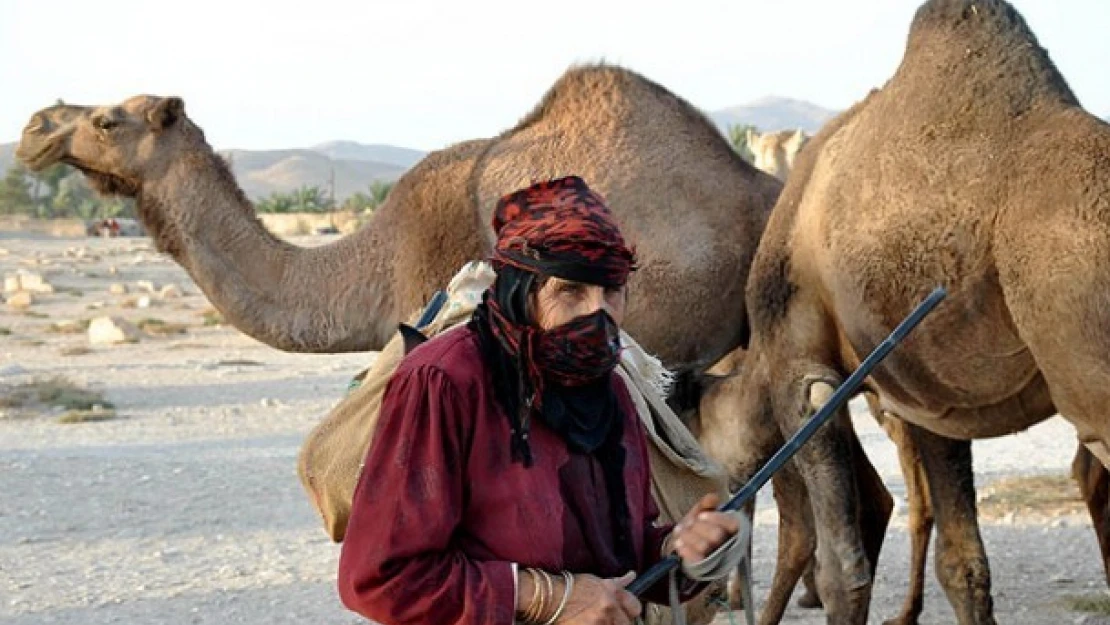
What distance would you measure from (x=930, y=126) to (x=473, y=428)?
3.40 m

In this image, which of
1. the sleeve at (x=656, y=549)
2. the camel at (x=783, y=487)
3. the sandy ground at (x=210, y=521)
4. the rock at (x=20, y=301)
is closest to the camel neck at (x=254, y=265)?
the sandy ground at (x=210, y=521)

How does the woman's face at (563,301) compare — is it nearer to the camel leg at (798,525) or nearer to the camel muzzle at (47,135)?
the camel leg at (798,525)

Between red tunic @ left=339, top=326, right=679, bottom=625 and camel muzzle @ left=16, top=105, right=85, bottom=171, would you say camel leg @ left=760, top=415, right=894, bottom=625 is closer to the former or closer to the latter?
camel muzzle @ left=16, top=105, right=85, bottom=171

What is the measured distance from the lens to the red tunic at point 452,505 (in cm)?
290

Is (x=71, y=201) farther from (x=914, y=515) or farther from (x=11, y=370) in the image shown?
(x=914, y=515)

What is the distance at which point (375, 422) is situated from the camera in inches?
135

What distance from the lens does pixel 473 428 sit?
298 centimetres

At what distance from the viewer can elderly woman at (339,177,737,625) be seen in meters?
2.91

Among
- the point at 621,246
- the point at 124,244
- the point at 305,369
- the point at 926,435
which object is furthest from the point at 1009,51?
the point at 124,244

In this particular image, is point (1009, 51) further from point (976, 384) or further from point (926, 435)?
point (926, 435)

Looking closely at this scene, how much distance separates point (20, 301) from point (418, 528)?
28794mm

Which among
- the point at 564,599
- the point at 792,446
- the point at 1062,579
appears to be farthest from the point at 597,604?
the point at 1062,579

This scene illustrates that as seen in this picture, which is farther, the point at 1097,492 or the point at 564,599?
the point at 1097,492

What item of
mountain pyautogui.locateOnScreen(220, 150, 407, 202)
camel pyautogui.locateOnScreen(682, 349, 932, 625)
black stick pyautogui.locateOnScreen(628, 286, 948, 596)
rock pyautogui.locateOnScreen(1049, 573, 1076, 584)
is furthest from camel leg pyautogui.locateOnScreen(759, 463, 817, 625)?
mountain pyautogui.locateOnScreen(220, 150, 407, 202)
